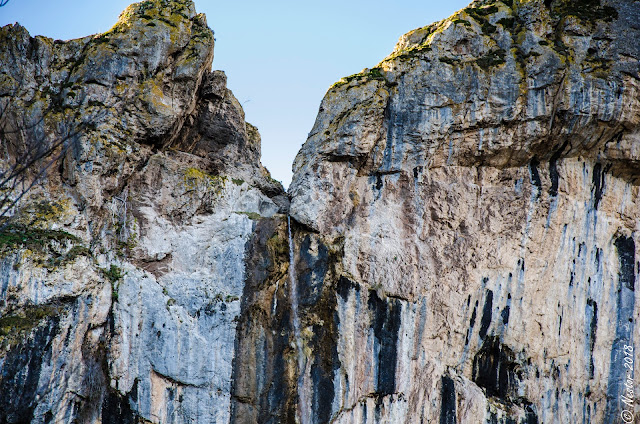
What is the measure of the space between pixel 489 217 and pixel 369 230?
3125 mm

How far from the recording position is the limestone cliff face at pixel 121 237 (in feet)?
38.5

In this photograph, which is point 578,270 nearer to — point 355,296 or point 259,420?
point 355,296

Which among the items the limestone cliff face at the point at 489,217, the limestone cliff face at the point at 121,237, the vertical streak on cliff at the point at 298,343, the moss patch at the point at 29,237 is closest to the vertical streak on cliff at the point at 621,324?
the limestone cliff face at the point at 489,217

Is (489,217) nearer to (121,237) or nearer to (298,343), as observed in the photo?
(298,343)

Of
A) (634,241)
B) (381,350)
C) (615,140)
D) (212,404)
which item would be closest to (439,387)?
(381,350)

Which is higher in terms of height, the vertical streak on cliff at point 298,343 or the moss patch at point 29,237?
the moss patch at point 29,237

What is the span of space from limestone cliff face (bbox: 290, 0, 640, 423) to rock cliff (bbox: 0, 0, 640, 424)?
0.05 meters

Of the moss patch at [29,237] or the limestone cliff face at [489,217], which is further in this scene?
the limestone cliff face at [489,217]

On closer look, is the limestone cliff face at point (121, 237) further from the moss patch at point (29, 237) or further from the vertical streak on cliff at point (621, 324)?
the vertical streak on cliff at point (621, 324)

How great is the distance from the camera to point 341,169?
46.3 ft

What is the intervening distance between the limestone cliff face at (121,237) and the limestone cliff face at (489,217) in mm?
2396

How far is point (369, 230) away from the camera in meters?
13.8

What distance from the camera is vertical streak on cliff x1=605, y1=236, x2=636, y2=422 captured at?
46.6 ft

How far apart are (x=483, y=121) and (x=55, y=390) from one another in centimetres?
1159
